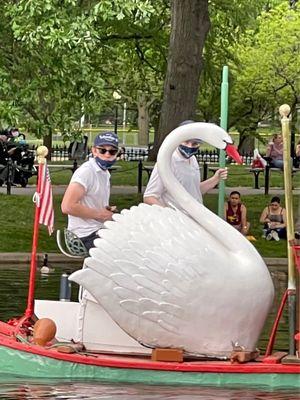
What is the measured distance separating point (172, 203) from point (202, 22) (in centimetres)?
1518

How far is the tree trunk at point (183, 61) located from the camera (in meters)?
26.0

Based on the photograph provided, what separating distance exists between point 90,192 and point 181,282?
4.64 ft

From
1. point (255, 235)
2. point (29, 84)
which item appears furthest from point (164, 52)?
point (29, 84)

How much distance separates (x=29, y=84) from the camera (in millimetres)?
20547

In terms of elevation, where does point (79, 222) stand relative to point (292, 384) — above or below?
above

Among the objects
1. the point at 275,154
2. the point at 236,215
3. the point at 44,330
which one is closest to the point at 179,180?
the point at 44,330

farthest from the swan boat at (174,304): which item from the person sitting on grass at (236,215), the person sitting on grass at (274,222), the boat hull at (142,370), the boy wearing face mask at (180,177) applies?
the person sitting on grass at (274,222)

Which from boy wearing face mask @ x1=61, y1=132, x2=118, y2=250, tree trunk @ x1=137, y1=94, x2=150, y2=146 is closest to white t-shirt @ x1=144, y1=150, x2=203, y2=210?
boy wearing face mask @ x1=61, y1=132, x2=118, y2=250

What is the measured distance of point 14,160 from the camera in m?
30.4

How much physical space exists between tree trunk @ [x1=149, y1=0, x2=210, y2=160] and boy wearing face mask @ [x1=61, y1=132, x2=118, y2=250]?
48.5ft

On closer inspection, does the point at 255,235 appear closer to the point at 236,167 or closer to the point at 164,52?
the point at 164,52

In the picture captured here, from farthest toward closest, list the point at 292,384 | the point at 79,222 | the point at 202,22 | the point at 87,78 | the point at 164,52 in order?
1. the point at 164,52
2. the point at 202,22
3. the point at 87,78
4. the point at 79,222
5. the point at 292,384

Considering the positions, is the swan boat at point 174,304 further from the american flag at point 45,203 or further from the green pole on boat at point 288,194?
the american flag at point 45,203

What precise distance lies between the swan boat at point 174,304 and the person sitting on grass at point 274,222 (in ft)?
41.4
